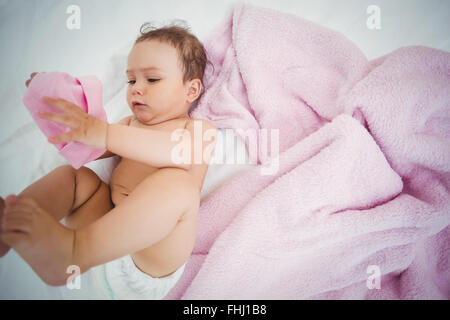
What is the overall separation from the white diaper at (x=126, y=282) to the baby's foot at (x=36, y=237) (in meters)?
0.12

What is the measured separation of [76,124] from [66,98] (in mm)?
75

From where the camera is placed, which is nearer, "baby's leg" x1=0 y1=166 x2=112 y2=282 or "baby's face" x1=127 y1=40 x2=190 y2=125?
"baby's leg" x1=0 y1=166 x2=112 y2=282

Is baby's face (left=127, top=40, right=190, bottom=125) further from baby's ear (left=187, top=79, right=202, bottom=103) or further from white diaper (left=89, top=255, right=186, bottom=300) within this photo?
white diaper (left=89, top=255, right=186, bottom=300)

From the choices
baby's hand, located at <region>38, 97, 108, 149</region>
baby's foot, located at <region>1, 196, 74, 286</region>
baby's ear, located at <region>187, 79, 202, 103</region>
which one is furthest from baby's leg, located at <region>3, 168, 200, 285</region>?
baby's ear, located at <region>187, 79, 202, 103</region>

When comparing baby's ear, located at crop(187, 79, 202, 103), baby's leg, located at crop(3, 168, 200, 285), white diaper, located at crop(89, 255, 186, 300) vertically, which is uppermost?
baby's ear, located at crop(187, 79, 202, 103)

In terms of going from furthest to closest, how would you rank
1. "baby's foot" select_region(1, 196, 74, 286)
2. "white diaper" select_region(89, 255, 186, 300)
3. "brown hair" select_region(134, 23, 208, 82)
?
"brown hair" select_region(134, 23, 208, 82), "white diaper" select_region(89, 255, 186, 300), "baby's foot" select_region(1, 196, 74, 286)

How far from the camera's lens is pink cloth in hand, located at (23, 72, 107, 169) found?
52cm

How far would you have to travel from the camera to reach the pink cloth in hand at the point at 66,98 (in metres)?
0.52

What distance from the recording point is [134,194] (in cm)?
53

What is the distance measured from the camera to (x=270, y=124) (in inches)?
29.5

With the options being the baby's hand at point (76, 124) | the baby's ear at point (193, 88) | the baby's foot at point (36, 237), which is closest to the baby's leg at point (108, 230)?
the baby's foot at point (36, 237)

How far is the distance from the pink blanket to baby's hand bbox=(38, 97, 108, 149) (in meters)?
0.28
